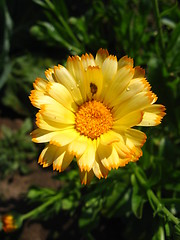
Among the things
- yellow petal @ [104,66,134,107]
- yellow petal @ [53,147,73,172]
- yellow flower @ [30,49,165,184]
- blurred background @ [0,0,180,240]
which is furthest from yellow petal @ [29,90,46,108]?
blurred background @ [0,0,180,240]

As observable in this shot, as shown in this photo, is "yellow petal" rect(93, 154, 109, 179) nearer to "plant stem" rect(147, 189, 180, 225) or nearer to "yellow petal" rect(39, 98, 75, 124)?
"yellow petal" rect(39, 98, 75, 124)

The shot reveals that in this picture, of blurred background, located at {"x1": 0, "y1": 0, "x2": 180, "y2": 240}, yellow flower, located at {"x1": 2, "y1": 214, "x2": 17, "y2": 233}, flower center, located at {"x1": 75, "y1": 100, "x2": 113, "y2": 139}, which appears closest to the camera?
flower center, located at {"x1": 75, "y1": 100, "x2": 113, "y2": 139}

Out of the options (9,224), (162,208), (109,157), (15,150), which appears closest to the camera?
(109,157)

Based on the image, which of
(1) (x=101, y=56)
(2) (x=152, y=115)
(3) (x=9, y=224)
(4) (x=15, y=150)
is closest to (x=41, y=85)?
(1) (x=101, y=56)

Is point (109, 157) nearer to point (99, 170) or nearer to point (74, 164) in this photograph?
point (99, 170)

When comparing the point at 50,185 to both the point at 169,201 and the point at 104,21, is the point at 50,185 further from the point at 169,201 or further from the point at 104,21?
the point at 104,21

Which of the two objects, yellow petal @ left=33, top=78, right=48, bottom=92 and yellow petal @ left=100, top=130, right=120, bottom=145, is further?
yellow petal @ left=33, top=78, right=48, bottom=92
